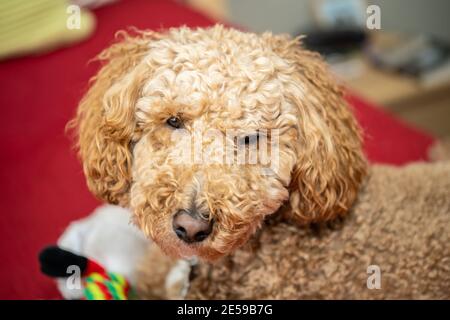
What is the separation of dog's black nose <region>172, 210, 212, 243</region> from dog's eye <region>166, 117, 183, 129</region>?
182mm

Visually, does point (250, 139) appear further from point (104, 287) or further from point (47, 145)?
point (47, 145)

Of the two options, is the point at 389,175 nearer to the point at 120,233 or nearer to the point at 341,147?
the point at 341,147

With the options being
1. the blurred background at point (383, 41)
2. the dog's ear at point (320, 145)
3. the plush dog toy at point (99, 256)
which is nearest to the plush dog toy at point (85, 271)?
the plush dog toy at point (99, 256)

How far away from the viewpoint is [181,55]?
1.03 metres

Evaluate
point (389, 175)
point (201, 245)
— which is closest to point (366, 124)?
point (389, 175)

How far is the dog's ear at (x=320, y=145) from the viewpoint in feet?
3.41

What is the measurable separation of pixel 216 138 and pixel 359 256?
41cm

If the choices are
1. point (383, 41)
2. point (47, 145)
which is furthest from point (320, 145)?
point (383, 41)

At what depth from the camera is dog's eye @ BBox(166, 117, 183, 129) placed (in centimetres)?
102

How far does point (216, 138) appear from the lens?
1.00 meters

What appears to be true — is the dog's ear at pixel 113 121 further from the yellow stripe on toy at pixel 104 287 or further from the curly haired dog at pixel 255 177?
the yellow stripe on toy at pixel 104 287

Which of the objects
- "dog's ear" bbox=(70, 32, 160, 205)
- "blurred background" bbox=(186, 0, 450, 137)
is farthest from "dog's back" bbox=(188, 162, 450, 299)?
"blurred background" bbox=(186, 0, 450, 137)

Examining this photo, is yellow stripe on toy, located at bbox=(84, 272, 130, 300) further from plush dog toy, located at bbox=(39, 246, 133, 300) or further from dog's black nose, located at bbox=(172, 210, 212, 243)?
dog's black nose, located at bbox=(172, 210, 212, 243)

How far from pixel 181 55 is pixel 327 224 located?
0.48 metres
